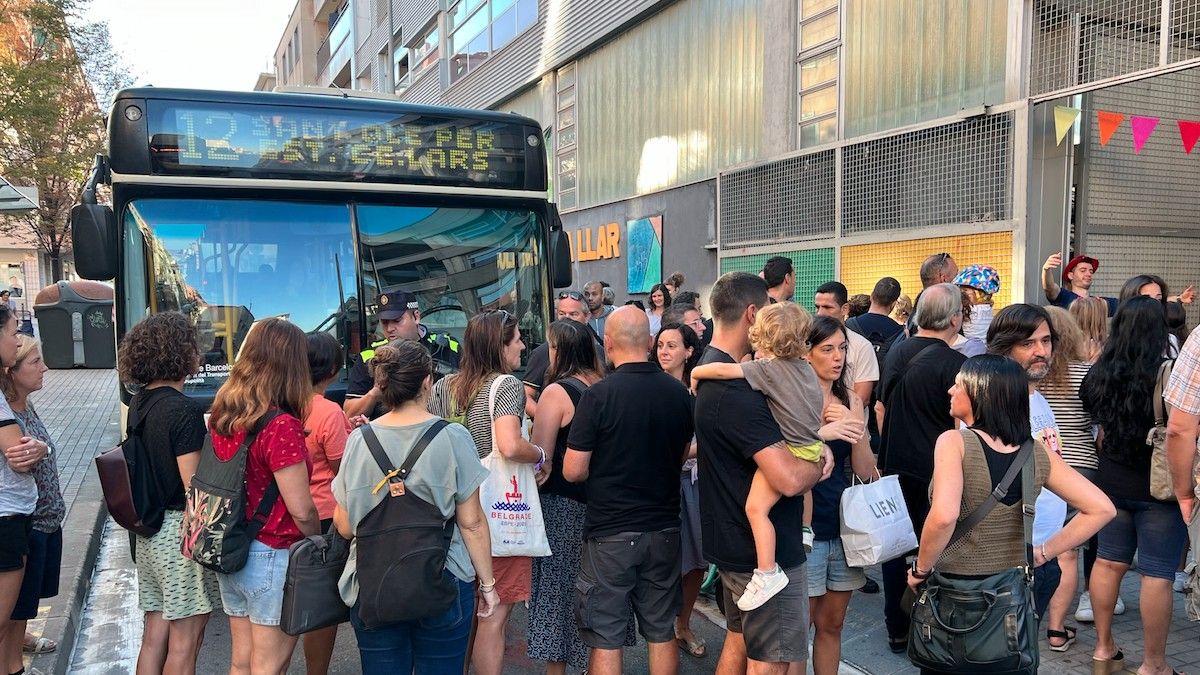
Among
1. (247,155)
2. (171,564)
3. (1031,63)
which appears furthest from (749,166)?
(171,564)

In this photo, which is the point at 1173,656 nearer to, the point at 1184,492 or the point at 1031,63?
the point at 1184,492

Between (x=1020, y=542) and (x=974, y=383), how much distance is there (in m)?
0.58

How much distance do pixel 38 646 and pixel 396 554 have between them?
110 inches

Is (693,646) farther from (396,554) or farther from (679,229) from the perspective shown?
(679,229)

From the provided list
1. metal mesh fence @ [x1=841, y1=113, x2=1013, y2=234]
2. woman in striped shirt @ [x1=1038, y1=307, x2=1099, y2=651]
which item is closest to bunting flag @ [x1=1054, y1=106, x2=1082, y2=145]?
metal mesh fence @ [x1=841, y1=113, x2=1013, y2=234]

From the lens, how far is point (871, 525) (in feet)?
11.1

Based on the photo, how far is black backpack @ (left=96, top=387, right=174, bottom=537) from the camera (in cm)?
319

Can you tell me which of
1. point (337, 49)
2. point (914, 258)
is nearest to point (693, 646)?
point (914, 258)

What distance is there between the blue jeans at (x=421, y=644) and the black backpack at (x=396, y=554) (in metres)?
0.15

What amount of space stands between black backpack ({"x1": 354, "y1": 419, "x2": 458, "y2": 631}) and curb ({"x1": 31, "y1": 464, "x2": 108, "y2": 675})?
8.27 feet

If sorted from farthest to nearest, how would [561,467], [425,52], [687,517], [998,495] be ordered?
[425,52]
[687,517]
[561,467]
[998,495]

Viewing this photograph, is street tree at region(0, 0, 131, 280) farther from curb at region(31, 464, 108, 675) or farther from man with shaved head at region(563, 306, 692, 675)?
man with shaved head at region(563, 306, 692, 675)

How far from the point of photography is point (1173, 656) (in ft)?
13.8

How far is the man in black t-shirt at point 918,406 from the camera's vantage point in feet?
13.2
